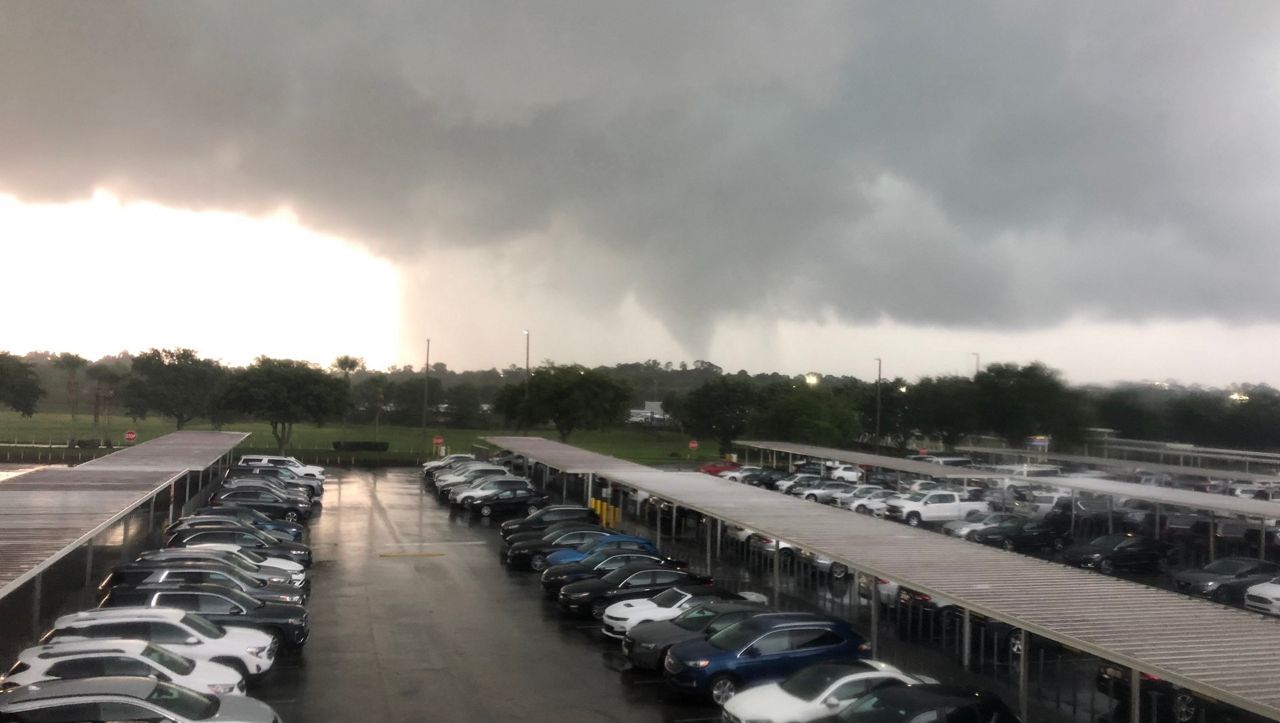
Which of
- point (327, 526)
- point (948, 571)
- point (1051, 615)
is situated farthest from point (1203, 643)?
point (327, 526)

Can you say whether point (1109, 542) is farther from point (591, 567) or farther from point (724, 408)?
point (724, 408)

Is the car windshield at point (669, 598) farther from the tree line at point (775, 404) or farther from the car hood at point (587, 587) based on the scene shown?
the tree line at point (775, 404)

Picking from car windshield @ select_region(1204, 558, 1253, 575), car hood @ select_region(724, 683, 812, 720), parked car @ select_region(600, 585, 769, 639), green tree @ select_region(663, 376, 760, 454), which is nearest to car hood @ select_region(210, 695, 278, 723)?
car hood @ select_region(724, 683, 812, 720)

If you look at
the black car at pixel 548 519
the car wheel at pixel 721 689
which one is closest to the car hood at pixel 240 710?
the car wheel at pixel 721 689

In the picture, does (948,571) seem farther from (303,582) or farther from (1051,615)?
(303,582)

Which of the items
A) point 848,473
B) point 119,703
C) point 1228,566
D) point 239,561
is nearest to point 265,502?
point 239,561

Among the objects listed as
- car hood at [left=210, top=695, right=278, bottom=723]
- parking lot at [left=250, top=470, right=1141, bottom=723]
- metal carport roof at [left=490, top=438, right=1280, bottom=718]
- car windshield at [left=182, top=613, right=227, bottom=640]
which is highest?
metal carport roof at [left=490, top=438, right=1280, bottom=718]

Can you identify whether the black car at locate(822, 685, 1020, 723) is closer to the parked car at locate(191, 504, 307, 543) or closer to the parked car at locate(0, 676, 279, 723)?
the parked car at locate(0, 676, 279, 723)
